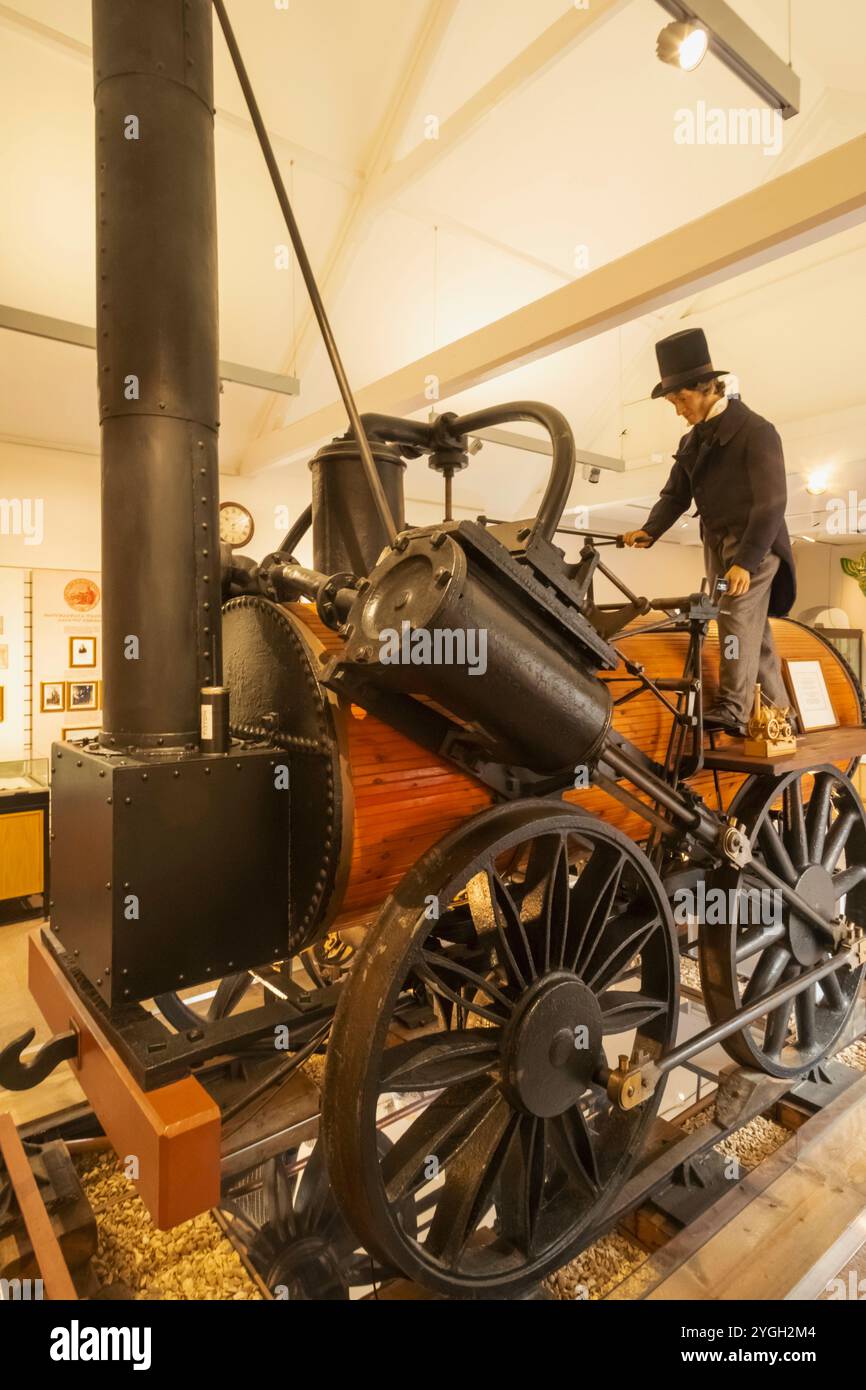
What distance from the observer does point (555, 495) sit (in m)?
1.74

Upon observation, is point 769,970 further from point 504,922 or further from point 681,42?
point 681,42

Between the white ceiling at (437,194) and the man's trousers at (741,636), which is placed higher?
the white ceiling at (437,194)

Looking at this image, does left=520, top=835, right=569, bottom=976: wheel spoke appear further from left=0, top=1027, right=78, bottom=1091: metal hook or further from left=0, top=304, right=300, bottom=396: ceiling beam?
left=0, top=304, right=300, bottom=396: ceiling beam

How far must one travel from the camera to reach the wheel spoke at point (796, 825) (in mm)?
3066

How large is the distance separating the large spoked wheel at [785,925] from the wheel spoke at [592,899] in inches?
31.0

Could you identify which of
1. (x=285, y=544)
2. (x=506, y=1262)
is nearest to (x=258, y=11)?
(x=285, y=544)

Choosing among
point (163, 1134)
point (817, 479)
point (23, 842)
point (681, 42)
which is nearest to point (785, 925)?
point (163, 1134)

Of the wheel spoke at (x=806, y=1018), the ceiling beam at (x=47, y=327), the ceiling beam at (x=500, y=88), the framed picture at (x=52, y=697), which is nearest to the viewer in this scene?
the wheel spoke at (x=806, y=1018)

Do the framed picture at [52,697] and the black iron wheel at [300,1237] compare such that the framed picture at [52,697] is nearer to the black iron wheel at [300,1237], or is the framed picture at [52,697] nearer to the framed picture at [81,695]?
the framed picture at [81,695]

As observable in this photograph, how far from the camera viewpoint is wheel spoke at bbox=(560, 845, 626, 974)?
6.56 ft

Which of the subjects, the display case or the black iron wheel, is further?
the display case

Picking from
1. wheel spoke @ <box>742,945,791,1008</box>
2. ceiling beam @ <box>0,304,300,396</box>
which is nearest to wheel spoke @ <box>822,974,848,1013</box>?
wheel spoke @ <box>742,945,791,1008</box>

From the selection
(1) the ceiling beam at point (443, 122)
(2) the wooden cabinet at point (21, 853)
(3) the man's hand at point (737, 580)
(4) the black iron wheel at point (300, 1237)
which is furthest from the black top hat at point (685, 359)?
(2) the wooden cabinet at point (21, 853)

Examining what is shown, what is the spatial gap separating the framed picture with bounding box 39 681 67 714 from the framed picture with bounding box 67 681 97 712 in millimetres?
45
